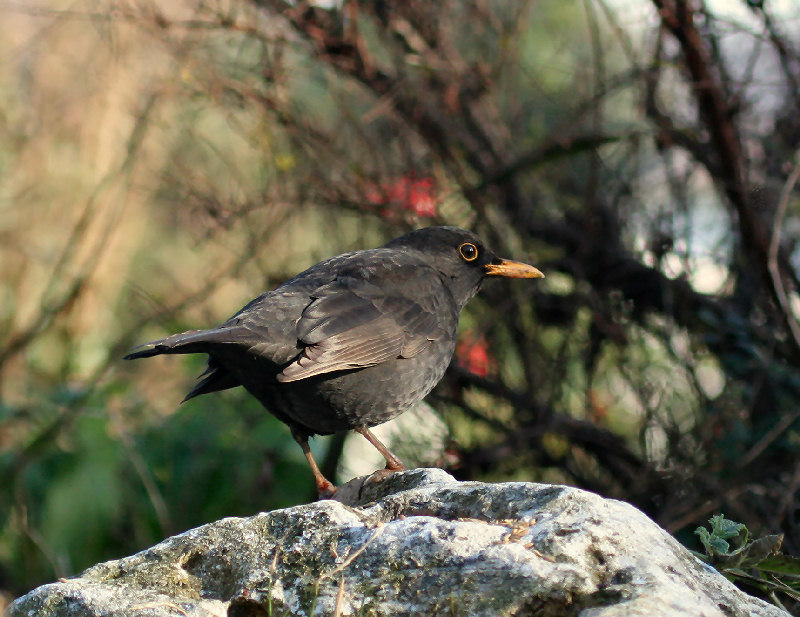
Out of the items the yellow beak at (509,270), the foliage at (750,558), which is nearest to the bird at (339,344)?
the yellow beak at (509,270)

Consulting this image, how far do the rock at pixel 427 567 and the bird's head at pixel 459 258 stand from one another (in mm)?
2117

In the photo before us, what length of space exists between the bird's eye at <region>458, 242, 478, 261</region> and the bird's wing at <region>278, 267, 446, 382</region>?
0.88 feet

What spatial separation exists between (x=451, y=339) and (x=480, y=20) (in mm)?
2358

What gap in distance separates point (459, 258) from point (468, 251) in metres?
0.06

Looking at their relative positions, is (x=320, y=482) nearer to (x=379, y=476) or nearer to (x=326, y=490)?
(x=326, y=490)

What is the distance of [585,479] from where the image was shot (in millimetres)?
5535

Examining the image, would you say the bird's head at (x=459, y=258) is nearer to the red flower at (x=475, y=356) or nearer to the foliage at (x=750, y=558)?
the red flower at (x=475, y=356)

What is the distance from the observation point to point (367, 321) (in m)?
4.12

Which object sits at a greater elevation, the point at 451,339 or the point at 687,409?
the point at 451,339

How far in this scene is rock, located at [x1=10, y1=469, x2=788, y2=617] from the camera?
215cm

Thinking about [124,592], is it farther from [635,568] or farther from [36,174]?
[36,174]

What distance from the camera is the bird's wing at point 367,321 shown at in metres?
3.83

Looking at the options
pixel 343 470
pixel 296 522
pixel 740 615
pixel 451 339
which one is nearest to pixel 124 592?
pixel 296 522

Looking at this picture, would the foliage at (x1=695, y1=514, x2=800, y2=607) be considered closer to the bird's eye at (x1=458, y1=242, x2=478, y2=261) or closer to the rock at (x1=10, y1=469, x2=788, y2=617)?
the rock at (x1=10, y1=469, x2=788, y2=617)
